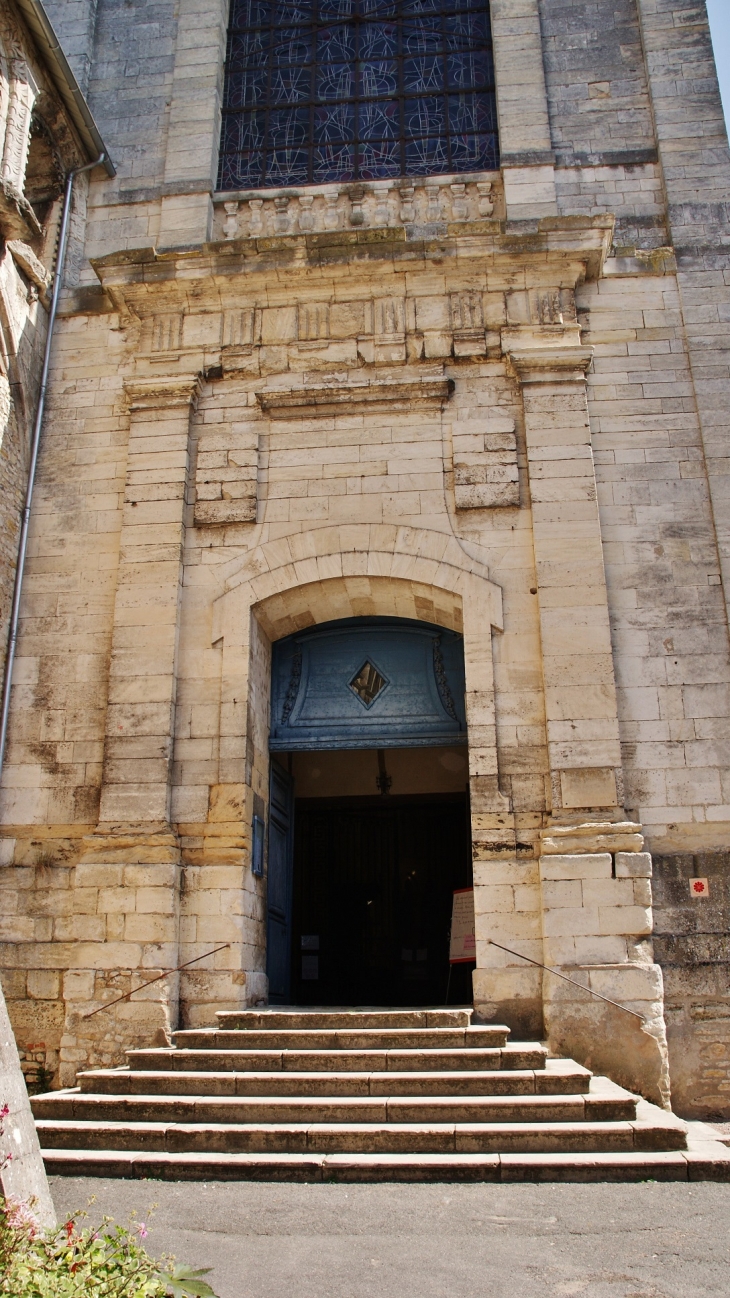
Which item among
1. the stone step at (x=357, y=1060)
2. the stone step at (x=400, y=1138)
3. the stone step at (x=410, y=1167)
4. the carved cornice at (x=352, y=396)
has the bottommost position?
the stone step at (x=410, y=1167)

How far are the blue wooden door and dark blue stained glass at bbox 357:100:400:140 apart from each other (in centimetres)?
594

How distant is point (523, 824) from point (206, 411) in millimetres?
4104

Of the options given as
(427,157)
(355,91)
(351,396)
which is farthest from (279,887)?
(355,91)

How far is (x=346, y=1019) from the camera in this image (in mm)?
5699

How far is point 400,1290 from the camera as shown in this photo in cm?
299

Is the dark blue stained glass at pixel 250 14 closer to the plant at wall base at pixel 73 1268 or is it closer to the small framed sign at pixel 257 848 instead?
the small framed sign at pixel 257 848

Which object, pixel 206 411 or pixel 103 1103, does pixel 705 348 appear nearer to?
pixel 206 411

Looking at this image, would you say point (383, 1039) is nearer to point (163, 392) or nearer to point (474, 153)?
point (163, 392)

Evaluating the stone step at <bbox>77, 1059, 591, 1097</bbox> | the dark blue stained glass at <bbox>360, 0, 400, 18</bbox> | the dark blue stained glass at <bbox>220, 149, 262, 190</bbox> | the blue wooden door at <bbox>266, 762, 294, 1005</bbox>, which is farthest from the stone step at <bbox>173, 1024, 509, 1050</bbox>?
the dark blue stained glass at <bbox>360, 0, 400, 18</bbox>

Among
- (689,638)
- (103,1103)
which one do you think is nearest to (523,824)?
(689,638)

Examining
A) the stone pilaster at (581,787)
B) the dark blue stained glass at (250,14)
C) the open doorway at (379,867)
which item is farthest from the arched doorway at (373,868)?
the dark blue stained glass at (250,14)

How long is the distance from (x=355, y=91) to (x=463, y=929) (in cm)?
780

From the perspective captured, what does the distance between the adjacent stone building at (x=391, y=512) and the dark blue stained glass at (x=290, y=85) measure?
96 mm

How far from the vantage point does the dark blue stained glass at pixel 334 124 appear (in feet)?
29.7
